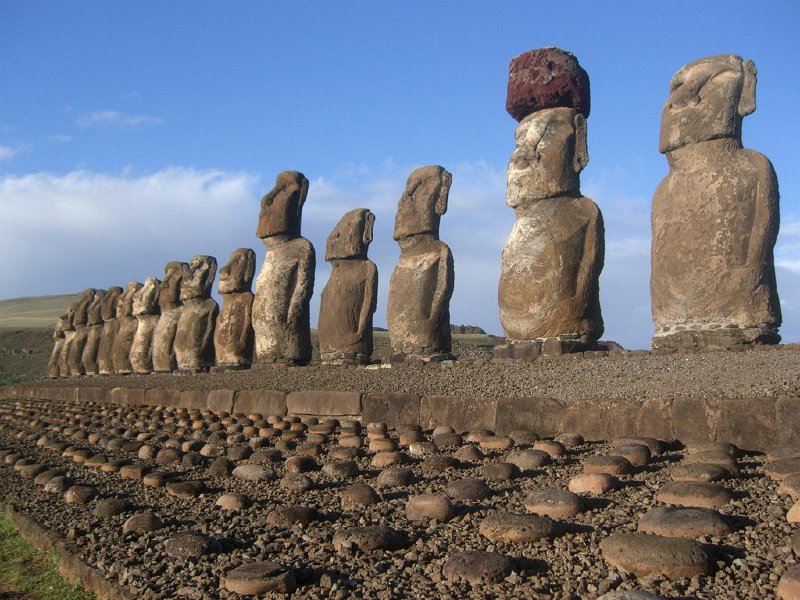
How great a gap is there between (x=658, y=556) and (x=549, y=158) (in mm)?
6575

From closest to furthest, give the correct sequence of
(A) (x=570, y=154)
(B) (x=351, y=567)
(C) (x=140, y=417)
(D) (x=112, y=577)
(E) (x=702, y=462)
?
(B) (x=351, y=567)
(D) (x=112, y=577)
(E) (x=702, y=462)
(A) (x=570, y=154)
(C) (x=140, y=417)

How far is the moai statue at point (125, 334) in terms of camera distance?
19666 mm

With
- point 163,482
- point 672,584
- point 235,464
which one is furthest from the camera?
point 235,464

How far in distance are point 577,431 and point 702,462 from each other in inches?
62.1

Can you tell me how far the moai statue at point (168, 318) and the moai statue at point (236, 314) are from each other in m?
3.09

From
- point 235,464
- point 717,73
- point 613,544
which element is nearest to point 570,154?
point 717,73

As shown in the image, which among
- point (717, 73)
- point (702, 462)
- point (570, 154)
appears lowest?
point (702, 462)

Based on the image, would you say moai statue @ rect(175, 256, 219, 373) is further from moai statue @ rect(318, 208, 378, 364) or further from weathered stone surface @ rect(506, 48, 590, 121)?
weathered stone surface @ rect(506, 48, 590, 121)

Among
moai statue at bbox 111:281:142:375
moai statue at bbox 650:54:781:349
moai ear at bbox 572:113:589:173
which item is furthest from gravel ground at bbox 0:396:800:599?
moai statue at bbox 111:281:142:375

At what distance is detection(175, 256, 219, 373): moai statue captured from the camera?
15.7 m

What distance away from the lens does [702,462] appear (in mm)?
3656

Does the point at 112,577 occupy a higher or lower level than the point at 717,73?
lower

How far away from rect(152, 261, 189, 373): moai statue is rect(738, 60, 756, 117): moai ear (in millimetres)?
12503

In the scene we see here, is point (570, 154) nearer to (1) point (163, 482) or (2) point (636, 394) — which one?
(2) point (636, 394)
